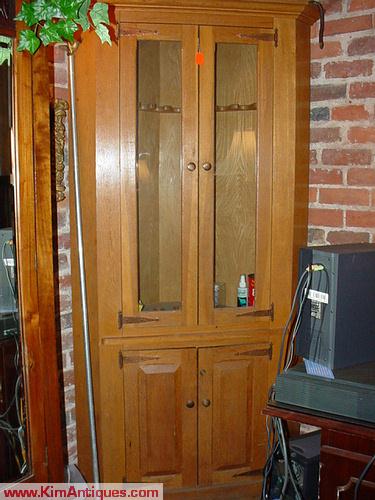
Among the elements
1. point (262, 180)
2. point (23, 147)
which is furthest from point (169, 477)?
point (23, 147)

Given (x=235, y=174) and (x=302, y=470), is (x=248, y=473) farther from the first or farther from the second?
(x=235, y=174)

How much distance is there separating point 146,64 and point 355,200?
3.11ft

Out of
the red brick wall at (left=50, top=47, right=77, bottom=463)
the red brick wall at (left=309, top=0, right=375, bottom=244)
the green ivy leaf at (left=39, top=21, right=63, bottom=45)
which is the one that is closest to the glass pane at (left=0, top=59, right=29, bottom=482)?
the green ivy leaf at (left=39, top=21, right=63, bottom=45)

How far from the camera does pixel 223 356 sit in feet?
6.89

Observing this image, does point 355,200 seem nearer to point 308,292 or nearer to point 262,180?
point 262,180

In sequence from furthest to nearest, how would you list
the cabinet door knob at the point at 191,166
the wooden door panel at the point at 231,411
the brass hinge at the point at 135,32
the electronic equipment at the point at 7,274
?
1. the wooden door panel at the point at 231,411
2. the cabinet door knob at the point at 191,166
3. the brass hinge at the point at 135,32
4. the electronic equipment at the point at 7,274

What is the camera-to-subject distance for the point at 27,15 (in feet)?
4.76

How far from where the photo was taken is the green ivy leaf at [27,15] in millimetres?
1445

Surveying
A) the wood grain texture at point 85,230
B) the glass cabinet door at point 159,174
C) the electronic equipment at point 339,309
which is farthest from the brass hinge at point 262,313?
the wood grain texture at point 85,230

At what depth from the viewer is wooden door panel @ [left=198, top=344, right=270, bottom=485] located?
2.11 m

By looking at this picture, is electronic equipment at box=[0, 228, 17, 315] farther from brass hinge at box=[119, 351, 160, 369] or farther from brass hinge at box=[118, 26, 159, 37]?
brass hinge at box=[118, 26, 159, 37]

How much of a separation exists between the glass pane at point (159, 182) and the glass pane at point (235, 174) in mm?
163

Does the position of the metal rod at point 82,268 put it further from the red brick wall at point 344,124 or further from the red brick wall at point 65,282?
the red brick wall at point 344,124

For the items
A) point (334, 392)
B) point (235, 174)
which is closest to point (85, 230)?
point (235, 174)
